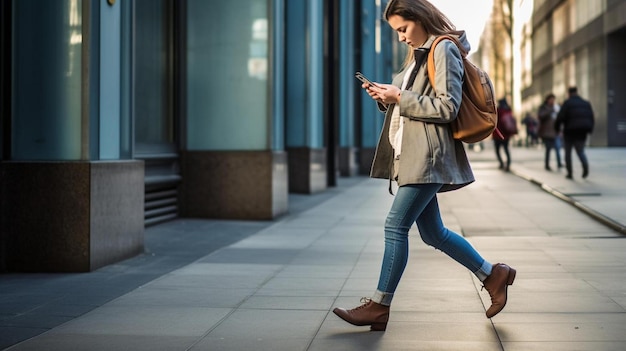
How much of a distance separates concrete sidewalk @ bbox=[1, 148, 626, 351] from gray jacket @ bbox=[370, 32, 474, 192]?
0.88 metres

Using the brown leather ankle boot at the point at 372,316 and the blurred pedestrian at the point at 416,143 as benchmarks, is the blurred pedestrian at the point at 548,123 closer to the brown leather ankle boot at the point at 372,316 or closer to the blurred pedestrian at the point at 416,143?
the blurred pedestrian at the point at 416,143

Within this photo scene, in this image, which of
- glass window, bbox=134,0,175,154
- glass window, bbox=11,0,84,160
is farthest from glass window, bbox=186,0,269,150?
glass window, bbox=11,0,84,160

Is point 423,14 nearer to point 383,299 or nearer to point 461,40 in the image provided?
point 461,40

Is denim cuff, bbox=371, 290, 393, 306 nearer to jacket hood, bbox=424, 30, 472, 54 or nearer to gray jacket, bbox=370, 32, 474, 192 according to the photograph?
gray jacket, bbox=370, 32, 474, 192

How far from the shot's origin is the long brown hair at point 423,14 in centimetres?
495

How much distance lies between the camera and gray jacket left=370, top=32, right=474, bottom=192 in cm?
484

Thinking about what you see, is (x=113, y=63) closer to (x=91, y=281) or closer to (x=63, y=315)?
(x=91, y=281)

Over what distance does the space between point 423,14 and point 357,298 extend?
2.15 meters

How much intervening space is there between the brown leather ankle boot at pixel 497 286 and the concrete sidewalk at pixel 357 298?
96mm

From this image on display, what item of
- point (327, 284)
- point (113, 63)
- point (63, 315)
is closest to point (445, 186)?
point (327, 284)

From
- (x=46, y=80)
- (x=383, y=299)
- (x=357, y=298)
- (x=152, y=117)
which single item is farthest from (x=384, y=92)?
(x=152, y=117)

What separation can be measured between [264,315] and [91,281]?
6.69 ft

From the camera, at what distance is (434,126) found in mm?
4949

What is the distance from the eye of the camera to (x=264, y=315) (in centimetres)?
561
